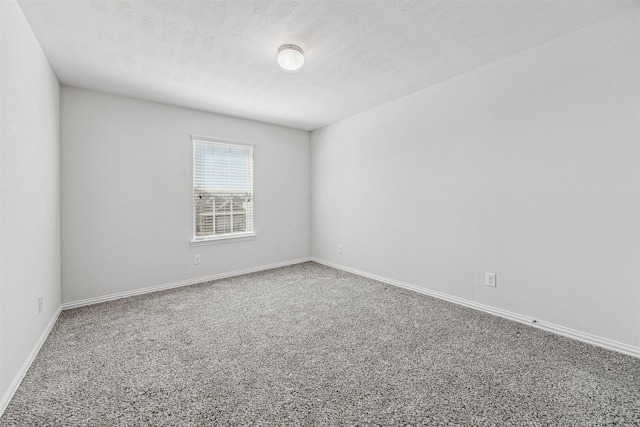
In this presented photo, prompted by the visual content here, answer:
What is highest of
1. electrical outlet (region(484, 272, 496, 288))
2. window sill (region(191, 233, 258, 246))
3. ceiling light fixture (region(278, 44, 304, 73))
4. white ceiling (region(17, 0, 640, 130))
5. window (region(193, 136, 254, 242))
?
white ceiling (region(17, 0, 640, 130))

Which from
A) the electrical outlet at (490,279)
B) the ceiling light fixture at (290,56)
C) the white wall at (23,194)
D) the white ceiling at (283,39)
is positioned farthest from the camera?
the electrical outlet at (490,279)

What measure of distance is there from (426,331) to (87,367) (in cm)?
251

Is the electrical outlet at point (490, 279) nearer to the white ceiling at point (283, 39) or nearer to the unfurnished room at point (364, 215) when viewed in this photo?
the unfurnished room at point (364, 215)

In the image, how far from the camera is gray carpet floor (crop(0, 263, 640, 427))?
4.79 ft

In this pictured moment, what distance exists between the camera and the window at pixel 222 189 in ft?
12.9

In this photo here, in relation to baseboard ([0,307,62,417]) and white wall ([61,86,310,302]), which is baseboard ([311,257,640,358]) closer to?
white wall ([61,86,310,302])

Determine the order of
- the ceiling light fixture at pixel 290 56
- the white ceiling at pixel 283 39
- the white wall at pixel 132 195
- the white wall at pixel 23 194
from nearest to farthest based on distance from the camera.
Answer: the white wall at pixel 23 194 < the white ceiling at pixel 283 39 < the ceiling light fixture at pixel 290 56 < the white wall at pixel 132 195

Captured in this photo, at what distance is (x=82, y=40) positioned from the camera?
2213 millimetres

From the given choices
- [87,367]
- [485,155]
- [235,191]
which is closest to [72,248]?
[87,367]

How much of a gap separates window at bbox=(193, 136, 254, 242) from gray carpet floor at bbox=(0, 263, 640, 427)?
55.9 inches

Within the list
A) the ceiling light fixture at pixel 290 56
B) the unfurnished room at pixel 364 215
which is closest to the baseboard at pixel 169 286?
the unfurnished room at pixel 364 215

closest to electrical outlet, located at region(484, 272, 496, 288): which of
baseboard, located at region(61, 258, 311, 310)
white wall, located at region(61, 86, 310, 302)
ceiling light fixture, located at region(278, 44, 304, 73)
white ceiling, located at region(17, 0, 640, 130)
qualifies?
white ceiling, located at region(17, 0, 640, 130)

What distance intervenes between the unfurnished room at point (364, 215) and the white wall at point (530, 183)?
0.05 feet

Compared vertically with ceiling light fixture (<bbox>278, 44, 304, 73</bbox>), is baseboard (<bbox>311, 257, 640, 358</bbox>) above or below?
below
